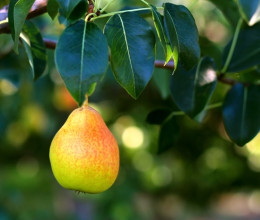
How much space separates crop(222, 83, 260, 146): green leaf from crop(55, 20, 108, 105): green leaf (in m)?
0.36

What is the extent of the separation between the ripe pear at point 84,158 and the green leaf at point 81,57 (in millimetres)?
112

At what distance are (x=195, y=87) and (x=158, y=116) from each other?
0.60ft

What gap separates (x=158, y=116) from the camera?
3.90ft

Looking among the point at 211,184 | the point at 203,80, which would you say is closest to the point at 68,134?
the point at 203,80

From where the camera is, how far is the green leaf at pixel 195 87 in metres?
1.01

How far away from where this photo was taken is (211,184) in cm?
323

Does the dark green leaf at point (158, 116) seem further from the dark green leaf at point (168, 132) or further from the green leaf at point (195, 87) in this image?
the green leaf at point (195, 87)

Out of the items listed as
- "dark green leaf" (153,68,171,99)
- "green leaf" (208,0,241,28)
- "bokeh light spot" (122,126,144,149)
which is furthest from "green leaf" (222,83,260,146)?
"bokeh light spot" (122,126,144,149)

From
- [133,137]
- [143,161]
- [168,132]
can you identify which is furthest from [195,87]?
[143,161]

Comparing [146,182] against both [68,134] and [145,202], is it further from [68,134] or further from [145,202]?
[68,134]

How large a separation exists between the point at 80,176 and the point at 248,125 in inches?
14.6

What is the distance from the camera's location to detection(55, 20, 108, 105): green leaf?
653 millimetres

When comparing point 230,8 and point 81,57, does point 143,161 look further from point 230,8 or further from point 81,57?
point 81,57

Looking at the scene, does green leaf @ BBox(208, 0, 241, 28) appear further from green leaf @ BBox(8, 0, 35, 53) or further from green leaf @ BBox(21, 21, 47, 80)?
green leaf @ BBox(8, 0, 35, 53)
